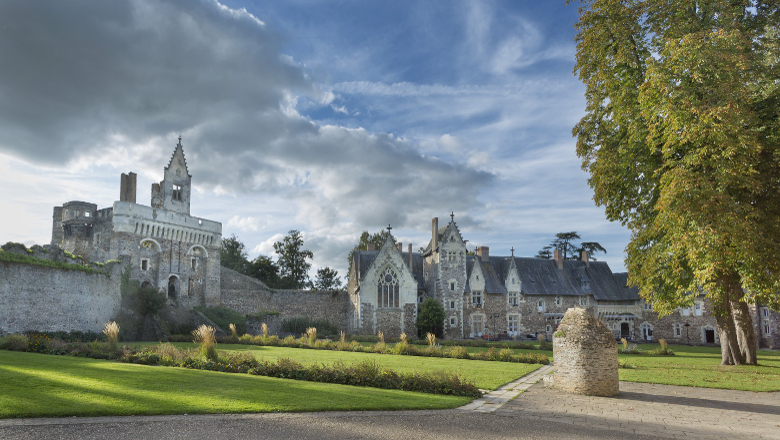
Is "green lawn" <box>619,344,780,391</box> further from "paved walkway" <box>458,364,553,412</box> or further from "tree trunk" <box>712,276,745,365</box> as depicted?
"paved walkway" <box>458,364,553,412</box>

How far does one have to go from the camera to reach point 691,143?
14.2 metres

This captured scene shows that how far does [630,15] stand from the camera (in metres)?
16.0

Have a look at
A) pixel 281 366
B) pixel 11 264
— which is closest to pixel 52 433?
pixel 281 366

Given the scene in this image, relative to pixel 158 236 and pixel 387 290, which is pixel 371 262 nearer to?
pixel 387 290

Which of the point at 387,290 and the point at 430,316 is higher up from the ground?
the point at 387,290

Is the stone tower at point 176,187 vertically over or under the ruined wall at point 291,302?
over

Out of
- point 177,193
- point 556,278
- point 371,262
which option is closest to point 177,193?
point 177,193

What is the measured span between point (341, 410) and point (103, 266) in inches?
1034

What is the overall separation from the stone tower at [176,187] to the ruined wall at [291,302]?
7.80m

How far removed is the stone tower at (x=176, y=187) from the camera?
40.1 m

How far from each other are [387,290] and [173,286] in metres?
17.2

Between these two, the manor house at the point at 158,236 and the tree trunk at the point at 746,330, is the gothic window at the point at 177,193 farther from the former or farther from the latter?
the tree trunk at the point at 746,330

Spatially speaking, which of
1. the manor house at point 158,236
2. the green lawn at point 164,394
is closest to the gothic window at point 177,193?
the manor house at point 158,236

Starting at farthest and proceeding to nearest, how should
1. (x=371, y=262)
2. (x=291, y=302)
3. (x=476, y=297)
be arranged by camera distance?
(x=476, y=297) < (x=371, y=262) < (x=291, y=302)
